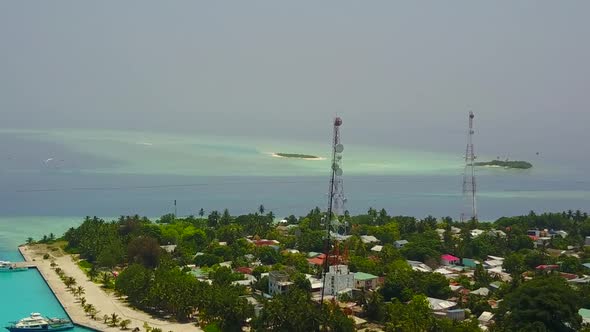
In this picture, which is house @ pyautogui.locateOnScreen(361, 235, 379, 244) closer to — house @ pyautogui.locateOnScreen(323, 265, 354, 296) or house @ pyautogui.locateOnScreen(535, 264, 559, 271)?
house @ pyautogui.locateOnScreen(535, 264, 559, 271)

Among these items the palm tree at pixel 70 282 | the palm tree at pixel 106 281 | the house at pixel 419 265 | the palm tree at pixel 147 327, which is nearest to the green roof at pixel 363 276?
the house at pixel 419 265

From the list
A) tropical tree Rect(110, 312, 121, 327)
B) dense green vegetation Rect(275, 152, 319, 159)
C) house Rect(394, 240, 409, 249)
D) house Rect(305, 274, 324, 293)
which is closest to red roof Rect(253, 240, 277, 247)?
house Rect(394, 240, 409, 249)

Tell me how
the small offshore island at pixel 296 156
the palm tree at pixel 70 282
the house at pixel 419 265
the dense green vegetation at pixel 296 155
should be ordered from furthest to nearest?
the dense green vegetation at pixel 296 155 < the small offshore island at pixel 296 156 < the house at pixel 419 265 < the palm tree at pixel 70 282

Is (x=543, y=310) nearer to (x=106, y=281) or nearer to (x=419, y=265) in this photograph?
(x=419, y=265)

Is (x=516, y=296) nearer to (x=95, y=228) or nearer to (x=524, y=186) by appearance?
(x=95, y=228)

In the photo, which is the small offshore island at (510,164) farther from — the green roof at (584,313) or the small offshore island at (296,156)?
the green roof at (584,313)

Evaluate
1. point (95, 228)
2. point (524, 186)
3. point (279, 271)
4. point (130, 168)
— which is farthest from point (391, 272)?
point (130, 168)

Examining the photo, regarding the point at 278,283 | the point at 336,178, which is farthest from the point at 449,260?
the point at 336,178
